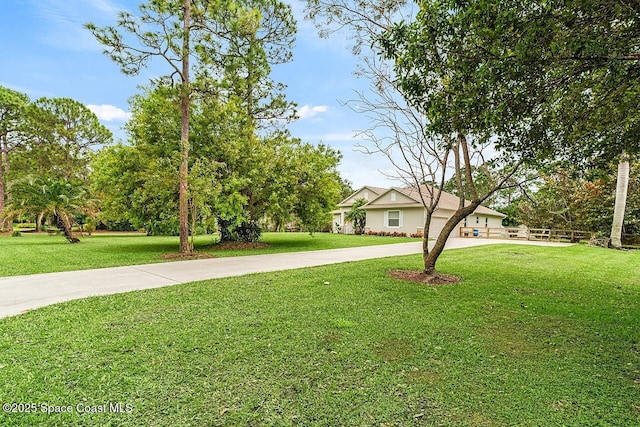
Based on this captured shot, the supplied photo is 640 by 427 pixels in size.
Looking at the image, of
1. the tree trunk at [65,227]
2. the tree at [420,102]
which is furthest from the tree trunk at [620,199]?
the tree trunk at [65,227]

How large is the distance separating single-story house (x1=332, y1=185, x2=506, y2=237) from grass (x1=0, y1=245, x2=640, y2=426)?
57.1 feet

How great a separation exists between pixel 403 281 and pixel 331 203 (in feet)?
27.0

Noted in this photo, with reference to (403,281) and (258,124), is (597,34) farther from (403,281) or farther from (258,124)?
(258,124)

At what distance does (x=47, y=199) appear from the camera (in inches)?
545

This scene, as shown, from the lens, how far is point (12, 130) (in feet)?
74.8

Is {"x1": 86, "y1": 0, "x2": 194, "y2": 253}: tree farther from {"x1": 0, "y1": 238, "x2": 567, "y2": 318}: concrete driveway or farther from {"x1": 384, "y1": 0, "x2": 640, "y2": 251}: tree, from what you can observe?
{"x1": 384, "y1": 0, "x2": 640, "y2": 251}: tree

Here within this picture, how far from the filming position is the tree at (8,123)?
21766mm

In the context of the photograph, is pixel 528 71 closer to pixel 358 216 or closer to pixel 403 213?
pixel 403 213

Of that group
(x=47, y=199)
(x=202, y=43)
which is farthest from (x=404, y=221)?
(x=47, y=199)

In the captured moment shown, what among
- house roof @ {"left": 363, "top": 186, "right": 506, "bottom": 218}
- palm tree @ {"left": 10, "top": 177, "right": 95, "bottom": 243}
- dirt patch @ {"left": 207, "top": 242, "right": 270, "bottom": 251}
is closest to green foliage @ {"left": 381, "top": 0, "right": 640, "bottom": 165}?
→ dirt patch @ {"left": 207, "top": 242, "right": 270, "bottom": 251}

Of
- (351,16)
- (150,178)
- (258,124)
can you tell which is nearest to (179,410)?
(351,16)

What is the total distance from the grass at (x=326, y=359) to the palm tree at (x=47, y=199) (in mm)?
12350

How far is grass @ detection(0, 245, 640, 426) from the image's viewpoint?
2.37m

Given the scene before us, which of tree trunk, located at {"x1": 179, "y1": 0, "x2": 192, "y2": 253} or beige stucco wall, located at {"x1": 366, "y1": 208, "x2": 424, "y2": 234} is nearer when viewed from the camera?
tree trunk, located at {"x1": 179, "y1": 0, "x2": 192, "y2": 253}
